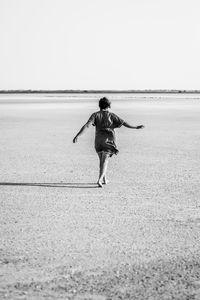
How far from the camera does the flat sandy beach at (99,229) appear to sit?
4930 millimetres

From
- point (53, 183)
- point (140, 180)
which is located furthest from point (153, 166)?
point (53, 183)

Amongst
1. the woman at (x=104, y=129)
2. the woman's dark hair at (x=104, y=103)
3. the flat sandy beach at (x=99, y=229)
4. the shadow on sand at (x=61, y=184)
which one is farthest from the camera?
the shadow on sand at (x=61, y=184)

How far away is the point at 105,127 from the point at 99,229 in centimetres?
354

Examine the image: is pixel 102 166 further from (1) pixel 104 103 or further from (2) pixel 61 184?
(1) pixel 104 103

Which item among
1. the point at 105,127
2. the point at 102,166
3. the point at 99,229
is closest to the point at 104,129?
the point at 105,127

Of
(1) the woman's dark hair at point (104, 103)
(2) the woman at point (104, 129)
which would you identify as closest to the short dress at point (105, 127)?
(2) the woman at point (104, 129)

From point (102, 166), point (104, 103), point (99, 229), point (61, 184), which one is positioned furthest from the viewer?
point (61, 184)

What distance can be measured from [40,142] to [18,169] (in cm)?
679

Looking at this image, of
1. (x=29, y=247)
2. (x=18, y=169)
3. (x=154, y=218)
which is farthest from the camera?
(x=18, y=169)

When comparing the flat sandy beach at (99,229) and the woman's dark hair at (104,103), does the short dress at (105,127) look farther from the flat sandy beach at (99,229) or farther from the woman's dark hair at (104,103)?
the flat sandy beach at (99,229)

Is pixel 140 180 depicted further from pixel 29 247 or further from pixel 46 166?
pixel 29 247

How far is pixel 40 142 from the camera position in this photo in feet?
62.3

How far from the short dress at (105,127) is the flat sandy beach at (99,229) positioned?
30.6 inches

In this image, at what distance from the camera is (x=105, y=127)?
10133 mm
